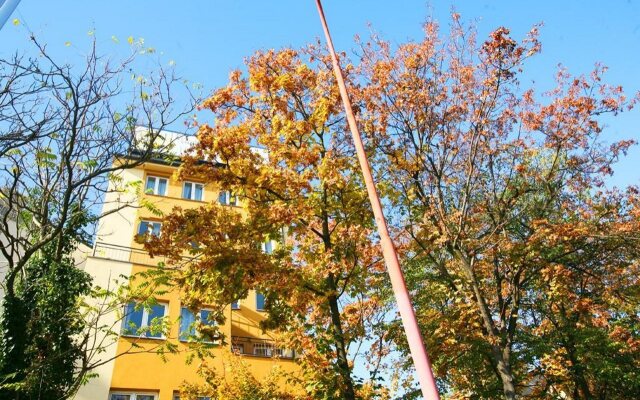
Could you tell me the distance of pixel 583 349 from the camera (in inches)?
599

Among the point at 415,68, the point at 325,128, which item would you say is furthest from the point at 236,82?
the point at 415,68

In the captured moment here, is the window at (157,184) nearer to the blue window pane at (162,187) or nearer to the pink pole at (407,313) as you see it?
the blue window pane at (162,187)

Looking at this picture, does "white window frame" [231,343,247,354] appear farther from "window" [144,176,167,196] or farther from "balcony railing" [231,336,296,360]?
"window" [144,176,167,196]

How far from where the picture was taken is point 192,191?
78.5 ft

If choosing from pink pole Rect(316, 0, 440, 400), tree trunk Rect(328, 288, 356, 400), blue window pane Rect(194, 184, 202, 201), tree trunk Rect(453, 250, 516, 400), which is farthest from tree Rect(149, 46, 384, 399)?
blue window pane Rect(194, 184, 202, 201)

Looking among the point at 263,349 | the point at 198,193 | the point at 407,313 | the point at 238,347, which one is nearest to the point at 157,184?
the point at 198,193

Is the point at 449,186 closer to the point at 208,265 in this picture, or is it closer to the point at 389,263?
the point at 208,265

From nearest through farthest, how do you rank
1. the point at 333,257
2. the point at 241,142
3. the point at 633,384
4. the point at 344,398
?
the point at 344,398 → the point at 241,142 → the point at 333,257 → the point at 633,384

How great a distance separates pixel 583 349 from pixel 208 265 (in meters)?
13.0

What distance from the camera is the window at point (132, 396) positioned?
15297 mm

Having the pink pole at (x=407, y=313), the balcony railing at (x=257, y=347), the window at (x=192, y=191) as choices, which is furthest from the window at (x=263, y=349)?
the pink pole at (x=407, y=313)

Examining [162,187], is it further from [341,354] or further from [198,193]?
[341,354]

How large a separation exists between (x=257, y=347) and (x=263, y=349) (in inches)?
10.7

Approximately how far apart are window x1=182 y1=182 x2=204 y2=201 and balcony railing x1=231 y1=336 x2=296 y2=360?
8.19m
